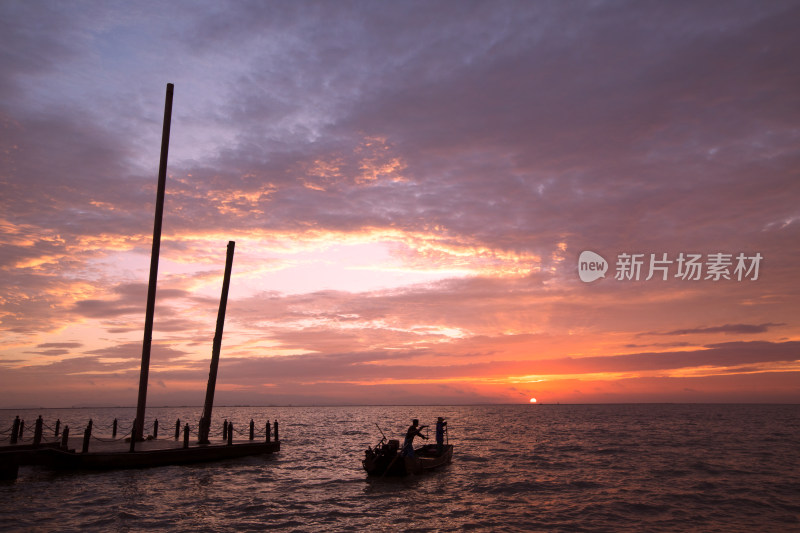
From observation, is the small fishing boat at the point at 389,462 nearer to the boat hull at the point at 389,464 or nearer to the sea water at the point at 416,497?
the boat hull at the point at 389,464

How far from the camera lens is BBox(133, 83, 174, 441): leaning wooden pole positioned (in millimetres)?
28128

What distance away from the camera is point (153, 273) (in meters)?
28.9

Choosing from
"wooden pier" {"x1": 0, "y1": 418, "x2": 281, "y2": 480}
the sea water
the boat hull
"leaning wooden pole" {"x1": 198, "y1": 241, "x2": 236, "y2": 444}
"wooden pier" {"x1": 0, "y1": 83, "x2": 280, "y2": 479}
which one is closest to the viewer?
the sea water

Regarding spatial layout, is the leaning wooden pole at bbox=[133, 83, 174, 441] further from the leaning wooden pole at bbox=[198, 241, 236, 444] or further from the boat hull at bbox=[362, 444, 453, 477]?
the boat hull at bbox=[362, 444, 453, 477]

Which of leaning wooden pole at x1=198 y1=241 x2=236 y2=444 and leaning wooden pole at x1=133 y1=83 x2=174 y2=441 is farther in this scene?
leaning wooden pole at x1=198 y1=241 x2=236 y2=444

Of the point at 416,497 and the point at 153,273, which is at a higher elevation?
the point at 153,273

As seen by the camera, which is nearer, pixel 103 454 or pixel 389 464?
pixel 103 454

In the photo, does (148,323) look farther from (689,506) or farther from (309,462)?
(689,506)

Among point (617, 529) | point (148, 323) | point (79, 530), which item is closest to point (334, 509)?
point (79, 530)

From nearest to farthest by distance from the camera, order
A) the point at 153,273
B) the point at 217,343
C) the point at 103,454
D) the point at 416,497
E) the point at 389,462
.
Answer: the point at 416,497, the point at 103,454, the point at 389,462, the point at 153,273, the point at 217,343

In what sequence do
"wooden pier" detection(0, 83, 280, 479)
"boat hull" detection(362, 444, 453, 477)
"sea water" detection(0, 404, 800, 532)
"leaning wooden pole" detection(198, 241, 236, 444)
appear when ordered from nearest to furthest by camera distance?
1. "sea water" detection(0, 404, 800, 532)
2. "wooden pier" detection(0, 83, 280, 479)
3. "boat hull" detection(362, 444, 453, 477)
4. "leaning wooden pole" detection(198, 241, 236, 444)

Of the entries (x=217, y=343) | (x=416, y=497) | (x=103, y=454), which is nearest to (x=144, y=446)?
(x=103, y=454)

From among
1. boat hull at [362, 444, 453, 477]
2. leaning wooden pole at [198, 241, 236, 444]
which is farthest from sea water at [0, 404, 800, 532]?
leaning wooden pole at [198, 241, 236, 444]

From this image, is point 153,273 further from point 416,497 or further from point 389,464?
point 416,497
